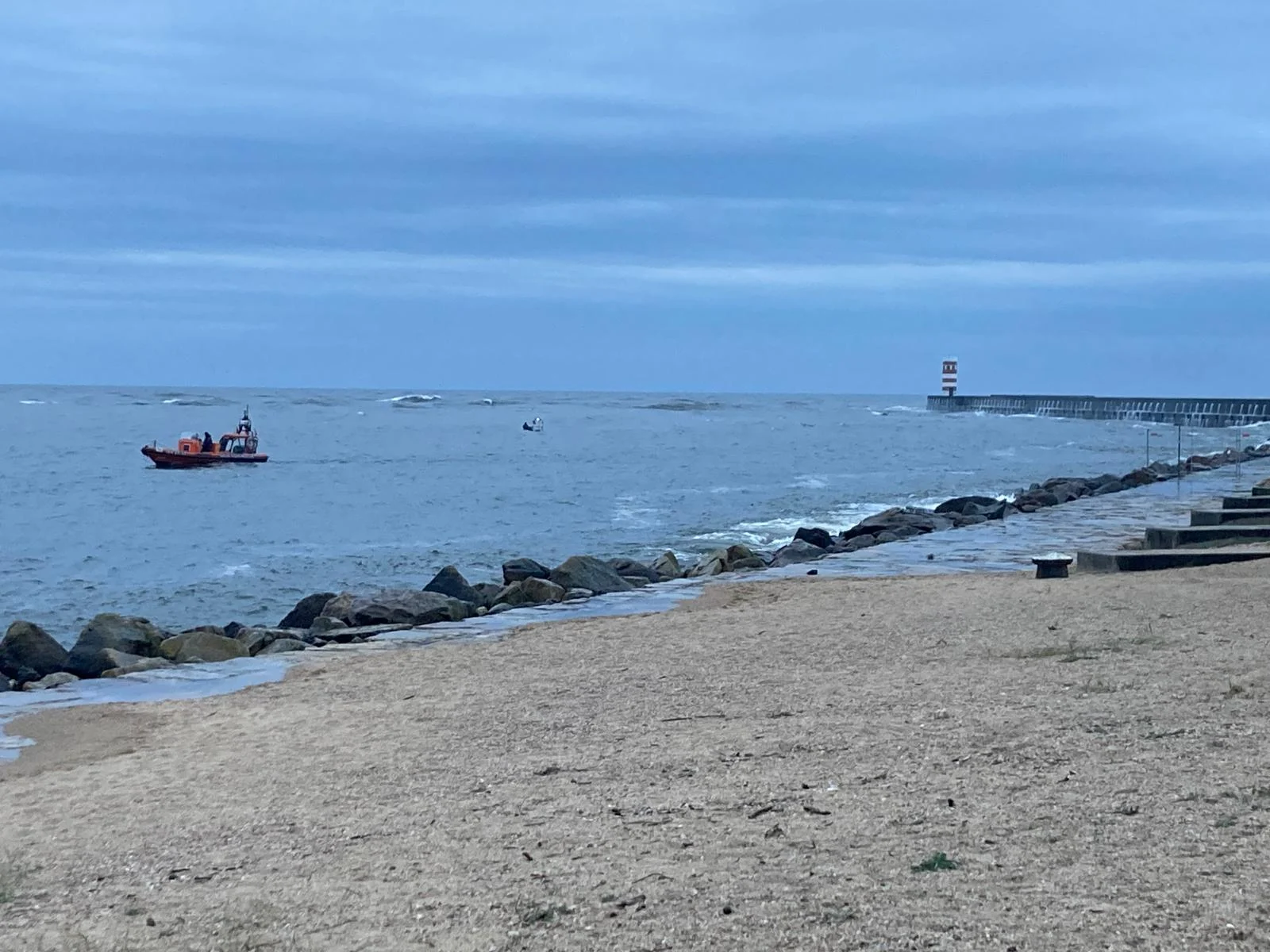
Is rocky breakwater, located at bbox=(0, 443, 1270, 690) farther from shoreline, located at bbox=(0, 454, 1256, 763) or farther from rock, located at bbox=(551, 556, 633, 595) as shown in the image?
shoreline, located at bbox=(0, 454, 1256, 763)

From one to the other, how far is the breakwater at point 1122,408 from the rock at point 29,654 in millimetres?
66216

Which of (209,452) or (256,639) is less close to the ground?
(209,452)

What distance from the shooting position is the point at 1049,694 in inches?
306

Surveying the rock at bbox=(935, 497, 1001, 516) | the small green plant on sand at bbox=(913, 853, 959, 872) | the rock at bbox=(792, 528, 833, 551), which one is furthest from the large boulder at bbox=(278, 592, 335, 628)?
the rock at bbox=(935, 497, 1001, 516)

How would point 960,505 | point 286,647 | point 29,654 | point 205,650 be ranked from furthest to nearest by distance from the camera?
point 960,505
point 29,654
point 286,647
point 205,650

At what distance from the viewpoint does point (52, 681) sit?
39.5 feet

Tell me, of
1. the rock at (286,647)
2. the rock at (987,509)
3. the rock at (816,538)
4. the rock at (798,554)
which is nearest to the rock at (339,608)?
the rock at (286,647)

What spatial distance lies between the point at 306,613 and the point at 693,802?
37.4 feet

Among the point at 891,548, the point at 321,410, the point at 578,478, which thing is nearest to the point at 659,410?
the point at 321,410

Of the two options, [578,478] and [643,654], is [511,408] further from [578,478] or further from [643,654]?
[643,654]

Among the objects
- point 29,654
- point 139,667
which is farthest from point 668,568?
point 139,667

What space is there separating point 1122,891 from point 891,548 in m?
14.6

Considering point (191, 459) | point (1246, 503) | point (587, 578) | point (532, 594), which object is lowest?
point (532, 594)

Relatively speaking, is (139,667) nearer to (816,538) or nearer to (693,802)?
(693,802)
